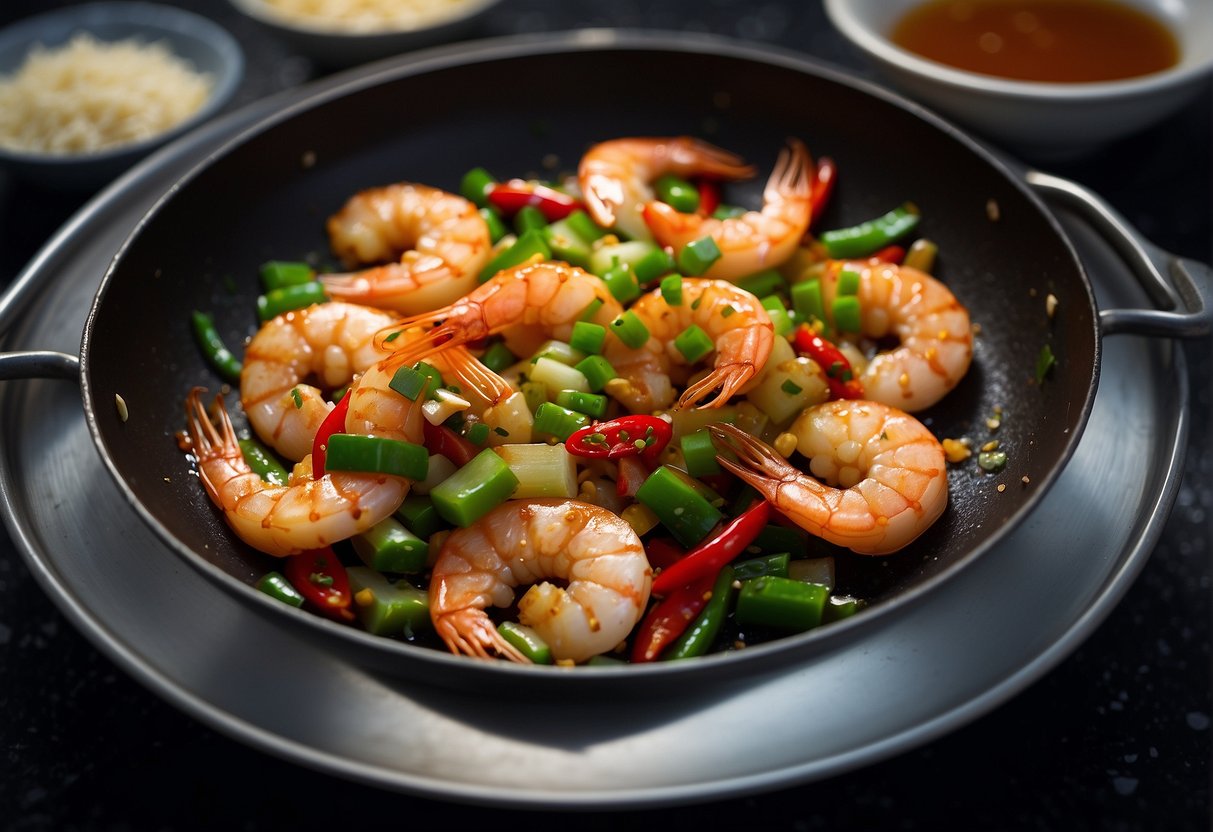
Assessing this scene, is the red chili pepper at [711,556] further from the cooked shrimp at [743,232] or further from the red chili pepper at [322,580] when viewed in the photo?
the cooked shrimp at [743,232]

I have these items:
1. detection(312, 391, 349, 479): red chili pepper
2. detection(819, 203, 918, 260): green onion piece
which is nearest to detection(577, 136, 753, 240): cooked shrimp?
detection(819, 203, 918, 260): green onion piece

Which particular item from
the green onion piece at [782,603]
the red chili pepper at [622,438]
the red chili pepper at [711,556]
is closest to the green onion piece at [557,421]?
the red chili pepper at [622,438]

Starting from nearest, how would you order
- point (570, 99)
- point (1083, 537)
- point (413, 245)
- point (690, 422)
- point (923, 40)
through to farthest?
point (1083, 537), point (690, 422), point (413, 245), point (570, 99), point (923, 40)

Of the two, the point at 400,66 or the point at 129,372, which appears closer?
the point at 129,372

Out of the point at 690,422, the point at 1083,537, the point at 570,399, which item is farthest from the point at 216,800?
the point at 1083,537

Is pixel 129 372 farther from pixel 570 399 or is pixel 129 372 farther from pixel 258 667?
pixel 570 399

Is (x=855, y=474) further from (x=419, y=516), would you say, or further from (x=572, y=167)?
(x=572, y=167)
